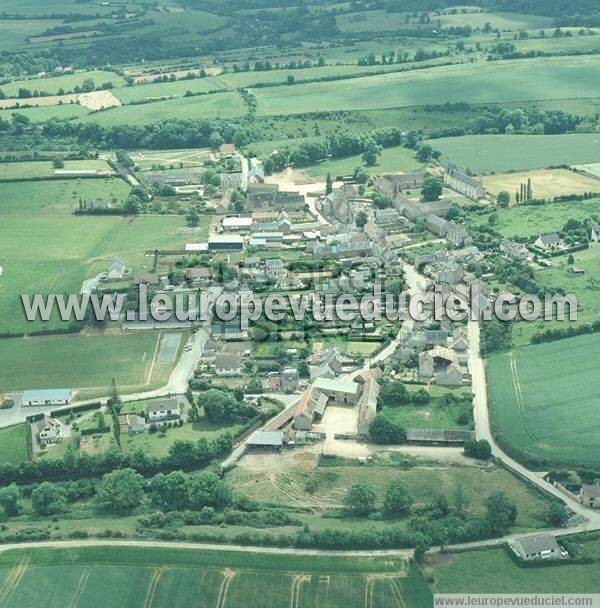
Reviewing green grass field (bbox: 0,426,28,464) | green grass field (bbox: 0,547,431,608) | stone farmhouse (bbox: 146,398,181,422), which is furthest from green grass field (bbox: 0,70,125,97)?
green grass field (bbox: 0,547,431,608)

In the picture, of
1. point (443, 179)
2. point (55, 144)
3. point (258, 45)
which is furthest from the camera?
point (258, 45)

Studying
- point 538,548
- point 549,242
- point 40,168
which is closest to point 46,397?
point 538,548

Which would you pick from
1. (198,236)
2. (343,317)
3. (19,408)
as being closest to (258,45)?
(198,236)

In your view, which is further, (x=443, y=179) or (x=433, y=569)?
(x=443, y=179)

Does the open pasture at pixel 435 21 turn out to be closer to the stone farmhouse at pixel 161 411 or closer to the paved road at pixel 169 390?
the paved road at pixel 169 390

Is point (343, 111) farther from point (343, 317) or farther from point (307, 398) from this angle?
point (307, 398)

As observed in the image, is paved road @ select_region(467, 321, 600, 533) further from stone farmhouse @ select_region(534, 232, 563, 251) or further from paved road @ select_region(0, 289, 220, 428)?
paved road @ select_region(0, 289, 220, 428)
